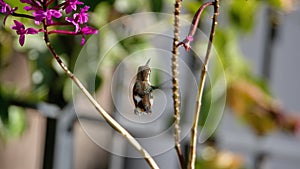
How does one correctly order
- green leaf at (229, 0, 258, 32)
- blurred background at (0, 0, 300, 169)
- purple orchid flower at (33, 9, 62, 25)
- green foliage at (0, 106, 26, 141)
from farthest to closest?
1. green leaf at (229, 0, 258, 32)
2. green foliage at (0, 106, 26, 141)
3. blurred background at (0, 0, 300, 169)
4. purple orchid flower at (33, 9, 62, 25)

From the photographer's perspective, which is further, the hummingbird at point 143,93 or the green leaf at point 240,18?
the green leaf at point 240,18

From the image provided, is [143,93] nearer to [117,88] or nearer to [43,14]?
[43,14]

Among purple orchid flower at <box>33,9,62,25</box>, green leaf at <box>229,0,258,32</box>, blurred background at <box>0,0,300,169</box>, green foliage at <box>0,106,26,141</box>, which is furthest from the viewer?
green leaf at <box>229,0,258,32</box>

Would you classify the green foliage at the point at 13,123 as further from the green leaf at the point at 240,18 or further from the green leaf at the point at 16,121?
the green leaf at the point at 240,18

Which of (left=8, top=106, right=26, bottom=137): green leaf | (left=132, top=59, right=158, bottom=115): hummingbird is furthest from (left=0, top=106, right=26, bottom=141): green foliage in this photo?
(left=132, top=59, right=158, bottom=115): hummingbird

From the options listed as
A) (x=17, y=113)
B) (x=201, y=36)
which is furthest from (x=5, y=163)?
(x=201, y=36)

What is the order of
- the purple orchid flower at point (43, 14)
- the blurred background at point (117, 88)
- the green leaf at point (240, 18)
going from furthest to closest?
the green leaf at point (240, 18) < the blurred background at point (117, 88) < the purple orchid flower at point (43, 14)

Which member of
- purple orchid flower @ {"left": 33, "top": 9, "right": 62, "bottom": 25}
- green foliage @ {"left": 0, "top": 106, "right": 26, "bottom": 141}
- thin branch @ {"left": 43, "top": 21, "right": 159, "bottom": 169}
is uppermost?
purple orchid flower @ {"left": 33, "top": 9, "right": 62, "bottom": 25}

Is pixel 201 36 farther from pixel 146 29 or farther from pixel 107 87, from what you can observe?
pixel 107 87

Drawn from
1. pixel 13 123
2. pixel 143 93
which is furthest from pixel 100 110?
pixel 13 123

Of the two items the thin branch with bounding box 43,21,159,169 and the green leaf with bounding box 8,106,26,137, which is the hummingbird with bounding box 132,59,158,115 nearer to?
the thin branch with bounding box 43,21,159,169

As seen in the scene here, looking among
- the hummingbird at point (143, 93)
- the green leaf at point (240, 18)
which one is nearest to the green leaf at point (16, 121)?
the green leaf at point (240, 18)
